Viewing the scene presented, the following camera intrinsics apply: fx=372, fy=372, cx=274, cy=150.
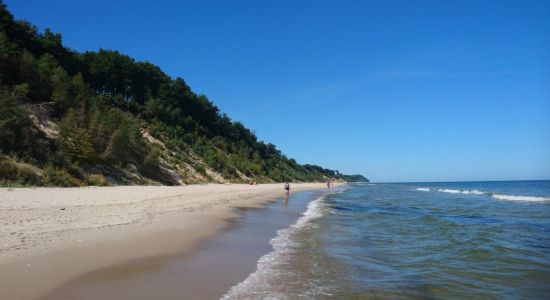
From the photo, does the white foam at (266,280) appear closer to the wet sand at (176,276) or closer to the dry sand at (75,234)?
the wet sand at (176,276)

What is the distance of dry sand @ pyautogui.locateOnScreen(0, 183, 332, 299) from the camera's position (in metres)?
5.92

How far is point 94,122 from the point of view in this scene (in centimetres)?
2786

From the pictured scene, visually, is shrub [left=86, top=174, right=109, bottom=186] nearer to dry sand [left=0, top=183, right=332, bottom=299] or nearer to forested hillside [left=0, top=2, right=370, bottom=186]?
forested hillside [left=0, top=2, right=370, bottom=186]

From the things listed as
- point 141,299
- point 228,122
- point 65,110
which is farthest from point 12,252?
point 228,122

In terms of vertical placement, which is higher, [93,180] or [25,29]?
[25,29]

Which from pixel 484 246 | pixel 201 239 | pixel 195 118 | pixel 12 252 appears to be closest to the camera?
pixel 12 252

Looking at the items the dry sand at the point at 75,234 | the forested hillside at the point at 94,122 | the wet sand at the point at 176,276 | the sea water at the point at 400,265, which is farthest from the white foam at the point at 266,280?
the forested hillside at the point at 94,122

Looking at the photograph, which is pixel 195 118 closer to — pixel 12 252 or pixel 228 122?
pixel 228 122

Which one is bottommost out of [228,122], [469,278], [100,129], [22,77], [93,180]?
[469,278]

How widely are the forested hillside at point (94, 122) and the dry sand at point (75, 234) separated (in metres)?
6.21

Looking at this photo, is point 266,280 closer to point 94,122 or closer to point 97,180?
point 97,180

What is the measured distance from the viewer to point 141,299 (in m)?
5.25

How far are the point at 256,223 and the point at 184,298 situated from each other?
31.5 ft

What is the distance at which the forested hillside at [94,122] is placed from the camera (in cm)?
2112
